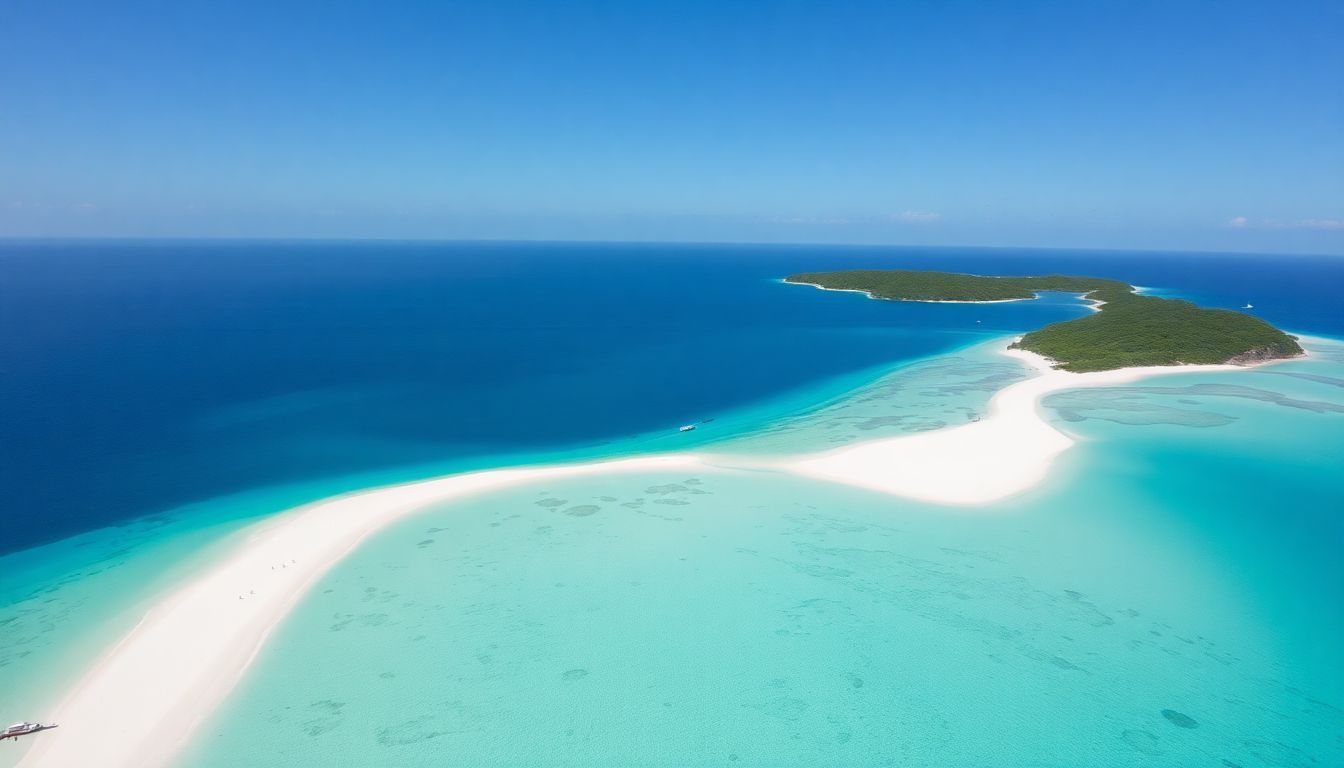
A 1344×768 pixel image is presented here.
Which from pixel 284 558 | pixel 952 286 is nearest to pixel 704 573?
pixel 284 558

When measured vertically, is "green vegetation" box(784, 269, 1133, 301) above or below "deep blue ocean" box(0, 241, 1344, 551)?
above

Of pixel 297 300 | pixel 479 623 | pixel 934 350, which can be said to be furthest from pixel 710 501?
pixel 297 300

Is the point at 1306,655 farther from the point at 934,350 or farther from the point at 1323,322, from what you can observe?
the point at 1323,322

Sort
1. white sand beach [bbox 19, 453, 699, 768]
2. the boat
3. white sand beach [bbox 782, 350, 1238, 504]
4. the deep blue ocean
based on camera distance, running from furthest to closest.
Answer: the deep blue ocean < white sand beach [bbox 782, 350, 1238, 504] < white sand beach [bbox 19, 453, 699, 768] < the boat

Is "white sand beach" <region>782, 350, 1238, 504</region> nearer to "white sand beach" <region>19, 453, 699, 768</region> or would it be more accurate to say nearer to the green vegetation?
"white sand beach" <region>19, 453, 699, 768</region>

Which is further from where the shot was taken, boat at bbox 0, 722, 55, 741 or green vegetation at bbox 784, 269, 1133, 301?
green vegetation at bbox 784, 269, 1133, 301

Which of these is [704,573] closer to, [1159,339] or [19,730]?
[19,730]

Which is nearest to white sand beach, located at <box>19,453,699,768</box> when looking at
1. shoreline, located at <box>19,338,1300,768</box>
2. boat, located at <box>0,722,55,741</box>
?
shoreline, located at <box>19,338,1300,768</box>
